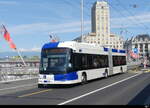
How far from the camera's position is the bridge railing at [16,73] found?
2899 cm

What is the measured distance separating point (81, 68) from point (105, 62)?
730cm

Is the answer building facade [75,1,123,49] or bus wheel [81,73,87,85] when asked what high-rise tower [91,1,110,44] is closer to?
building facade [75,1,123,49]

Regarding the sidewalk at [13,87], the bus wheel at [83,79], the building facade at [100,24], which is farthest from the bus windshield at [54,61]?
the building facade at [100,24]

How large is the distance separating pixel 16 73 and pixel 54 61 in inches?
557

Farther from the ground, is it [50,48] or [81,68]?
[50,48]

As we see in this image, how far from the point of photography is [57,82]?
64.9ft

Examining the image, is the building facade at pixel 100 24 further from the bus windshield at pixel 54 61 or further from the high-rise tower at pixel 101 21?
the bus windshield at pixel 54 61

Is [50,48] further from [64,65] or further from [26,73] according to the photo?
[26,73]

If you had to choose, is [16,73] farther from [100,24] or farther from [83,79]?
[100,24]

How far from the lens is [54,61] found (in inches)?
796

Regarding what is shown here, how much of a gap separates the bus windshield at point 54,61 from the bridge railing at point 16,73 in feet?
30.0

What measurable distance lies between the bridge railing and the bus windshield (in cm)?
913


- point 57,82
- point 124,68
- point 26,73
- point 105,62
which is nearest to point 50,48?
point 57,82

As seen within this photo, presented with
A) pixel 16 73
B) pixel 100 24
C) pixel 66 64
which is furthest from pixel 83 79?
pixel 100 24
